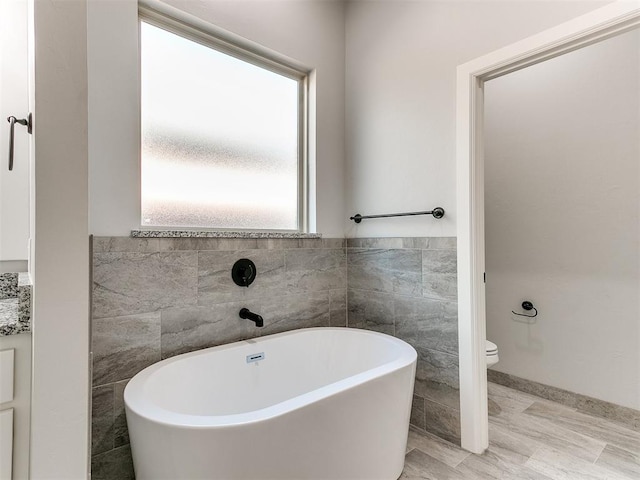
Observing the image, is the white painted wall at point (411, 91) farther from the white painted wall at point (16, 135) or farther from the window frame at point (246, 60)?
the white painted wall at point (16, 135)

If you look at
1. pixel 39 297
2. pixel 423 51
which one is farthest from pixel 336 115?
pixel 39 297

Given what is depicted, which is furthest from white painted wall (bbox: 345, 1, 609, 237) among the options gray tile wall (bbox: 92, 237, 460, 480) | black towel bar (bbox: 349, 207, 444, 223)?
gray tile wall (bbox: 92, 237, 460, 480)

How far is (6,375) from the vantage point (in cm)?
79

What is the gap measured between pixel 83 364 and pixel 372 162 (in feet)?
6.66

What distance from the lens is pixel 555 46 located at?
1.49m

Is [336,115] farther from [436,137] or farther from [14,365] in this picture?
[14,365]

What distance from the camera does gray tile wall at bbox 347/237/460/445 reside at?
6.06ft

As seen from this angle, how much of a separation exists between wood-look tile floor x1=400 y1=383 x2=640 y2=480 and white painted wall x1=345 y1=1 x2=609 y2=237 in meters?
1.23

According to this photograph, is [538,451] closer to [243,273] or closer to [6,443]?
[243,273]

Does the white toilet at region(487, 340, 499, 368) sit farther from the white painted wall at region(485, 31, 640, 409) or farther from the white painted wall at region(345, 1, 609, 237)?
the white painted wall at region(345, 1, 609, 237)

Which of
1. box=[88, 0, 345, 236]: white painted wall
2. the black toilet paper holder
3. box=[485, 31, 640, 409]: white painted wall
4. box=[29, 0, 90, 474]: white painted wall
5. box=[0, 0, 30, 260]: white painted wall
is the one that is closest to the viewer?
box=[29, 0, 90, 474]: white painted wall

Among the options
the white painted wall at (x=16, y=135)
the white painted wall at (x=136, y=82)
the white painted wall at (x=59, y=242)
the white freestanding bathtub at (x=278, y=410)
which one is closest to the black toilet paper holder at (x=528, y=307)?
the white freestanding bathtub at (x=278, y=410)

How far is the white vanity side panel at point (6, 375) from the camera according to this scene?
78 centimetres

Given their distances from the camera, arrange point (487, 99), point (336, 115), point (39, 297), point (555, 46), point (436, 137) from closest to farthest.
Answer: point (39, 297) → point (555, 46) → point (436, 137) → point (336, 115) → point (487, 99)
